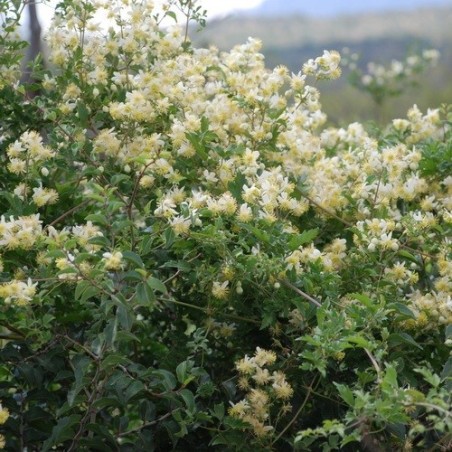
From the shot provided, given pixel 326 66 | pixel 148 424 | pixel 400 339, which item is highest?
pixel 326 66

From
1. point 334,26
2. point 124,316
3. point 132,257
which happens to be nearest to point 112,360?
point 124,316

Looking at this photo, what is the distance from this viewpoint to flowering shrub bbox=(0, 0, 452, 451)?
218 cm

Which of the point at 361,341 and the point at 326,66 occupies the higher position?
the point at 326,66

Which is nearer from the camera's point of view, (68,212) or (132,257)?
(132,257)

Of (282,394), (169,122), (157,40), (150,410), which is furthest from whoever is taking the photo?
(157,40)

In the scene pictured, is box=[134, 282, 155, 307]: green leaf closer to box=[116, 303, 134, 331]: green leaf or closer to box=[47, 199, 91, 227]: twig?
box=[116, 303, 134, 331]: green leaf

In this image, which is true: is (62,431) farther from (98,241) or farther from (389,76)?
(389,76)

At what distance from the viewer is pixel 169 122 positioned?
2.71 m

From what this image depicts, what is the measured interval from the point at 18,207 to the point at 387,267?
976 mm

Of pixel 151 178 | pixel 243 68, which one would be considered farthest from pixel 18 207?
pixel 243 68

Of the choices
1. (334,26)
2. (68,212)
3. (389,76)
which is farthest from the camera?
(334,26)

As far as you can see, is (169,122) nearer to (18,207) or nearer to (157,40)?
(157,40)

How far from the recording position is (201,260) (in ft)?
7.88

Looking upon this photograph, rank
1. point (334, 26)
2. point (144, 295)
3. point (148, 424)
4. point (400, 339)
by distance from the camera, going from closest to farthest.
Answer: point (144, 295), point (400, 339), point (148, 424), point (334, 26)
